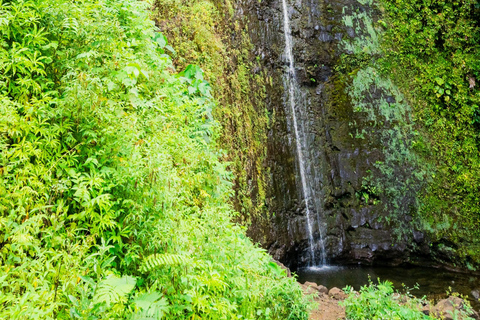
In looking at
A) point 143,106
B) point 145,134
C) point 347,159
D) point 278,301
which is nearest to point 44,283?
point 145,134

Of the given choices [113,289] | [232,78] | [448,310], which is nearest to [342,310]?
[448,310]

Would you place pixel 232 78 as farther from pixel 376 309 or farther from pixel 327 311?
pixel 376 309

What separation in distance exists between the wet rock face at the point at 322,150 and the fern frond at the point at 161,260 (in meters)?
5.62

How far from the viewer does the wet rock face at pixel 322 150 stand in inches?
323

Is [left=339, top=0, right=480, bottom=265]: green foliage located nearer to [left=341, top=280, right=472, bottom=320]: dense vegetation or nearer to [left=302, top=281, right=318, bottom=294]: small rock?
[left=302, top=281, right=318, bottom=294]: small rock

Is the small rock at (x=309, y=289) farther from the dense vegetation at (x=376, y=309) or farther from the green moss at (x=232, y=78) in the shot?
the green moss at (x=232, y=78)

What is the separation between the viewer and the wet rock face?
8211mm

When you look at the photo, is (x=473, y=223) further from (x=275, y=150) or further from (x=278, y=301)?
(x=278, y=301)

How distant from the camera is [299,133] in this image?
895 centimetres

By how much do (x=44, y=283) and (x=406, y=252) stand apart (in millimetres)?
8849

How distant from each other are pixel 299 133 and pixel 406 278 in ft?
14.8

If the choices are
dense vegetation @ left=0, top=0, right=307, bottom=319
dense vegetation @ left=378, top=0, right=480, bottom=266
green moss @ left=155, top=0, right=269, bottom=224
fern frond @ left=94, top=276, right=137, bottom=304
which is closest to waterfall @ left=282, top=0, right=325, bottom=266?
green moss @ left=155, top=0, right=269, bottom=224

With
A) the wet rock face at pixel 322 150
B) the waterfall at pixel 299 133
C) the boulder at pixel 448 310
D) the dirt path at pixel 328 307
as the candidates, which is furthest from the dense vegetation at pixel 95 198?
the waterfall at pixel 299 133

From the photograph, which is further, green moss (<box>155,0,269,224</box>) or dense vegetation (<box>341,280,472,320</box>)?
green moss (<box>155,0,269,224</box>)
